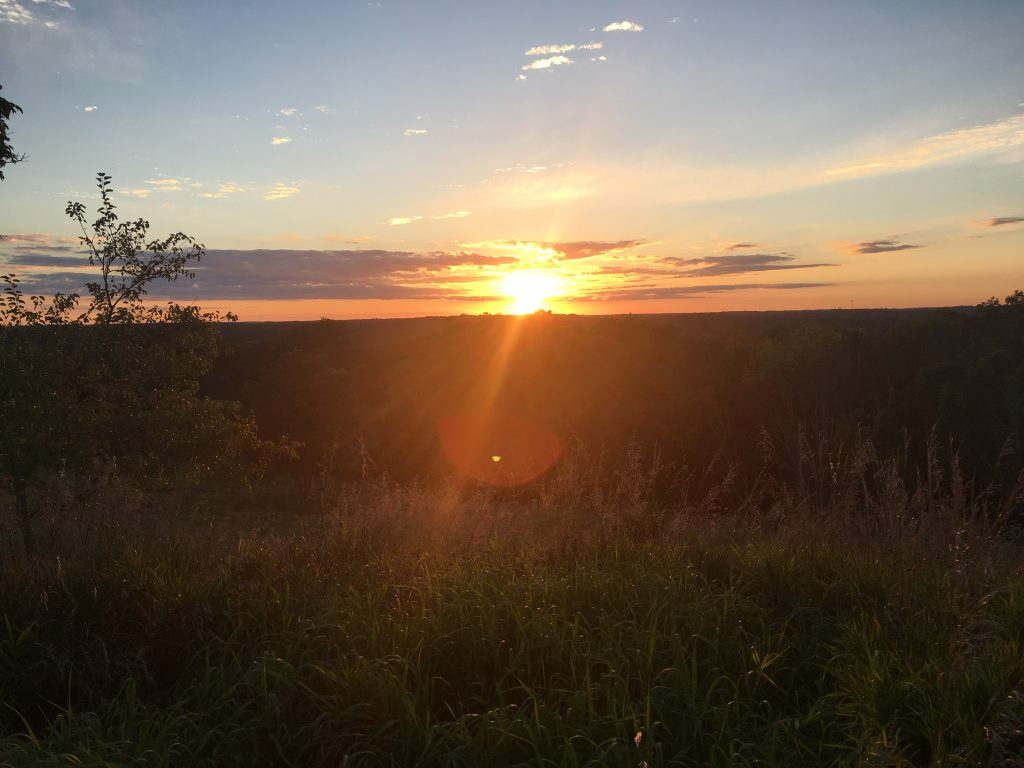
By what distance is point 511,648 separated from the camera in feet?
11.6

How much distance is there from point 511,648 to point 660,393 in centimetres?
2659

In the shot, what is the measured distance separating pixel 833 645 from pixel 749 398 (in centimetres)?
2313

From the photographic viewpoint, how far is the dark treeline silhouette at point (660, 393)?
21.5 m

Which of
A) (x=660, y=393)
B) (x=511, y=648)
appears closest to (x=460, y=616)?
(x=511, y=648)


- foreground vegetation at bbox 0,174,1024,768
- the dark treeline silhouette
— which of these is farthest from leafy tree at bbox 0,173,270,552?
the dark treeline silhouette

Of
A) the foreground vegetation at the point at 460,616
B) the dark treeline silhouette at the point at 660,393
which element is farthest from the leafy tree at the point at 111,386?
the dark treeline silhouette at the point at 660,393

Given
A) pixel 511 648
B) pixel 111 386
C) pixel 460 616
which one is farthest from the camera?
pixel 111 386

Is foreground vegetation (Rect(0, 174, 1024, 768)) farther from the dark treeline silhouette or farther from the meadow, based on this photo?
the dark treeline silhouette

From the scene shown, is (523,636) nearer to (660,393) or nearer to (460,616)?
(460,616)

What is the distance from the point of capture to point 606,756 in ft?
8.72

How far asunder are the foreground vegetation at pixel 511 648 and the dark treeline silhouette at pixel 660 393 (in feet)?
41.8

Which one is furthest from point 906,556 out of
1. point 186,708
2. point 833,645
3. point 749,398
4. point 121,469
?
point 749,398

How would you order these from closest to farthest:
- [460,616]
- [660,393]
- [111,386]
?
1. [460,616]
2. [111,386]
3. [660,393]

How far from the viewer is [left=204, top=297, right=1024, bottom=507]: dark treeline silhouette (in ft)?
70.4
